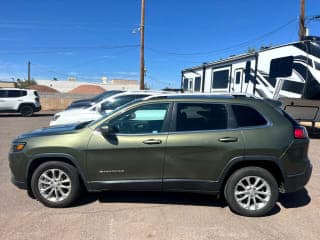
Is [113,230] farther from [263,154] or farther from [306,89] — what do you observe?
[306,89]

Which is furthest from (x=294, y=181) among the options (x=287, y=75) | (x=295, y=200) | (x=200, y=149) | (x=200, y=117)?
(x=287, y=75)

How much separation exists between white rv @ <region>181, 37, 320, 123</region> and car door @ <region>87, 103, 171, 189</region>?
8025 millimetres

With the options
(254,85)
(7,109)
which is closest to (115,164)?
(254,85)

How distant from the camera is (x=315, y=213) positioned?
4754mm

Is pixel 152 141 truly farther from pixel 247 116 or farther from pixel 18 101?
pixel 18 101

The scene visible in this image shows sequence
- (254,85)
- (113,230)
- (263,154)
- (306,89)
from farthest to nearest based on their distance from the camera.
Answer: (254,85) < (306,89) < (263,154) < (113,230)

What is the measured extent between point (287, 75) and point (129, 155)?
29.0 ft

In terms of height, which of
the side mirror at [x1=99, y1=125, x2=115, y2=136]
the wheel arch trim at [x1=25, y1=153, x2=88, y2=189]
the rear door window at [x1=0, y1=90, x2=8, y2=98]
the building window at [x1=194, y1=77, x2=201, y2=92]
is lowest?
the wheel arch trim at [x1=25, y1=153, x2=88, y2=189]

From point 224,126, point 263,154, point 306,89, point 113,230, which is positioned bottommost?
point 113,230

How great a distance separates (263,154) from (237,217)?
0.92m

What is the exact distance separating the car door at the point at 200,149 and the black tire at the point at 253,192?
0.25 meters

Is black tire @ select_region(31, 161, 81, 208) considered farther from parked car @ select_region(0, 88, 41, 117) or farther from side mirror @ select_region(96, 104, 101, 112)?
parked car @ select_region(0, 88, 41, 117)

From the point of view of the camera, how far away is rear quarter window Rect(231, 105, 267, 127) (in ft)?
15.2

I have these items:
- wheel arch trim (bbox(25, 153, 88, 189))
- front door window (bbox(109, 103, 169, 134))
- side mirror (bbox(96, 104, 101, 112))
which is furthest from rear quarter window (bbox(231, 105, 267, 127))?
side mirror (bbox(96, 104, 101, 112))
